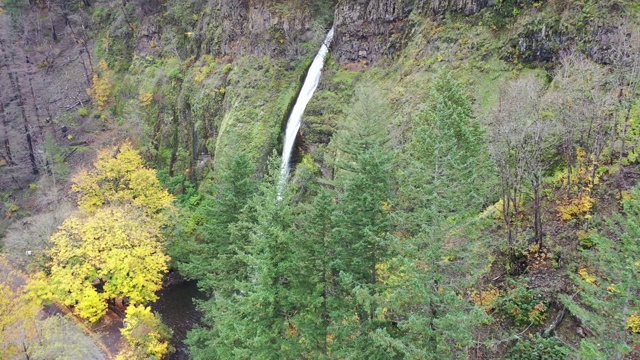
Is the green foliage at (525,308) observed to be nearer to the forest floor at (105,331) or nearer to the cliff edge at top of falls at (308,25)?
the cliff edge at top of falls at (308,25)

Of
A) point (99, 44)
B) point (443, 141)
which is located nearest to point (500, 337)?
point (443, 141)

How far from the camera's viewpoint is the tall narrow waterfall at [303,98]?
34.2m

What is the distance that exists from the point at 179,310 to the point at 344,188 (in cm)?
2065

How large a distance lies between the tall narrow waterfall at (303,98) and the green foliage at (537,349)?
2105 centimetres

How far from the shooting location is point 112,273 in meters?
27.3

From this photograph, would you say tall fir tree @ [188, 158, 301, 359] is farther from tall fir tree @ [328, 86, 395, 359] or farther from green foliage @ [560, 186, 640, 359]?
green foliage @ [560, 186, 640, 359]

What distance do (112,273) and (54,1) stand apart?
180 ft

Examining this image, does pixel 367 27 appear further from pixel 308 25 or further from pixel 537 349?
pixel 537 349

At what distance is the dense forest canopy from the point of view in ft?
42.3

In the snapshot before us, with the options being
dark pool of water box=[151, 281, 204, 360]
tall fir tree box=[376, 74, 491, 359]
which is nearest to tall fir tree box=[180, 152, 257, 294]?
dark pool of water box=[151, 281, 204, 360]

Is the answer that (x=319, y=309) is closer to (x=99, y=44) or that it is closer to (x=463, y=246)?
(x=463, y=246)

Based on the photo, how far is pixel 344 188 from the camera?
14.9 m

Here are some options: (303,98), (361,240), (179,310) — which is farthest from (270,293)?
(303,98)

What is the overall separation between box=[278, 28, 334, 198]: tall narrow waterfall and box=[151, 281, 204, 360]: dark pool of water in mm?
11647
